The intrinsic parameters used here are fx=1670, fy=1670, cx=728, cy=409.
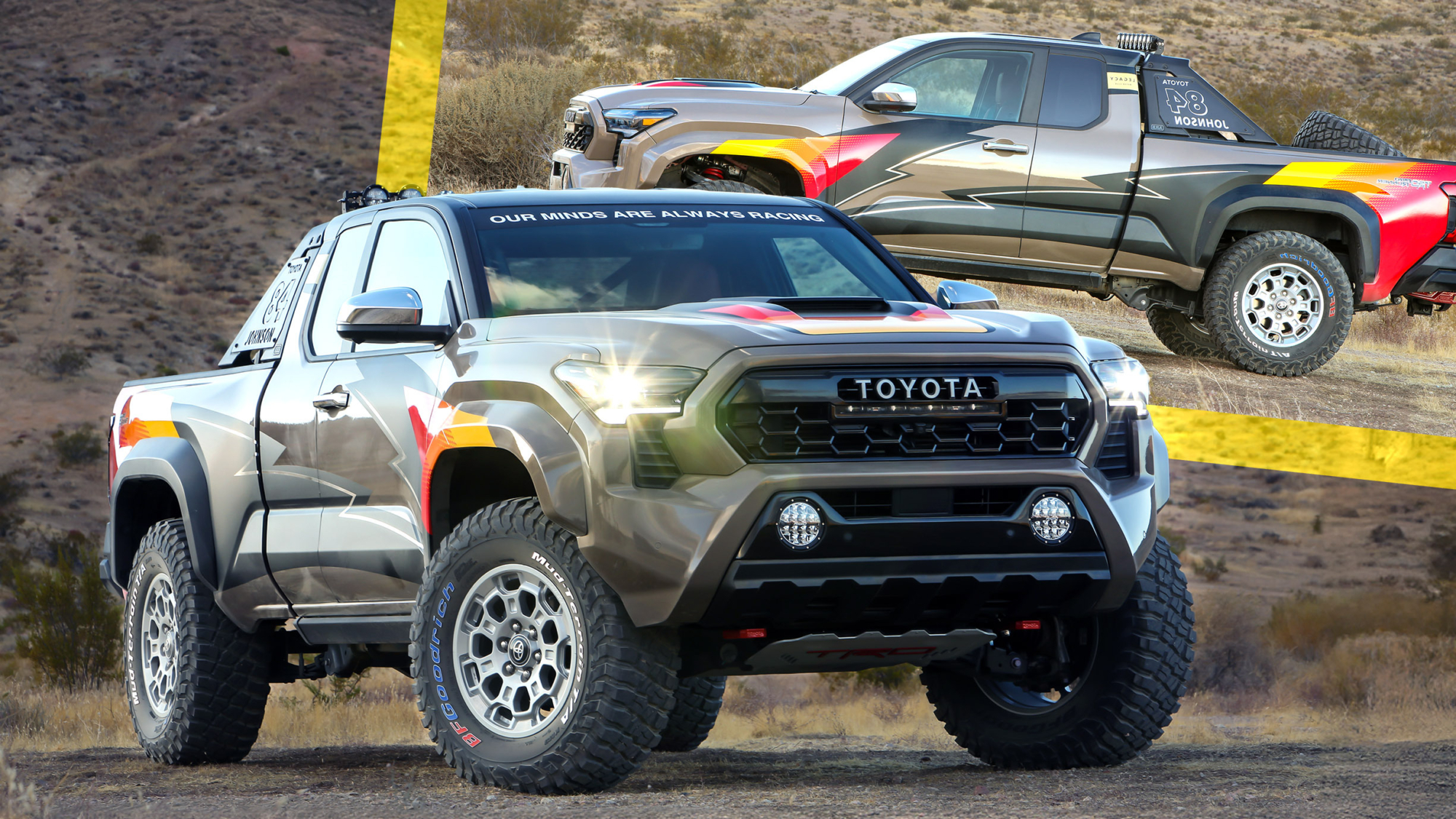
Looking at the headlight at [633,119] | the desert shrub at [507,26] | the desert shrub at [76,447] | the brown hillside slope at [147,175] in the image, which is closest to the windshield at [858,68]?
the headlight at [633,119]

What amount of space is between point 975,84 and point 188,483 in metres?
5.94

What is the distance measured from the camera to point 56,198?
148ft

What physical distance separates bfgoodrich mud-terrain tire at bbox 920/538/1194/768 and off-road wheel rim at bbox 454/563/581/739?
175 centimetres

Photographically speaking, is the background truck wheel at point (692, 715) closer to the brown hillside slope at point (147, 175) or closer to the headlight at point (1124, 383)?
the headlight at point (1124, 383)

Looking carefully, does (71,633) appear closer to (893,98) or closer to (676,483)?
(893,98)

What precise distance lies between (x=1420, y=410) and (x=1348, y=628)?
17.1 metres

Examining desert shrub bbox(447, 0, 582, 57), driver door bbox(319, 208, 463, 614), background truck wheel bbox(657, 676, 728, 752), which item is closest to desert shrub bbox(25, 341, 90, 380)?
desert shrub bbox(447, 0, 582, 57)

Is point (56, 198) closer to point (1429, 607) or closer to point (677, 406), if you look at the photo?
point (1429, 607)

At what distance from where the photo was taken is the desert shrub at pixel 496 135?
64.6 ft

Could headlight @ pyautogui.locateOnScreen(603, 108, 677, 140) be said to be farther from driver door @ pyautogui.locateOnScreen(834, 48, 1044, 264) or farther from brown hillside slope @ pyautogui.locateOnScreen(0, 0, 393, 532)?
brown hillside slope @ pyautogui.locateOnScreen(0, 0, 393, 532)

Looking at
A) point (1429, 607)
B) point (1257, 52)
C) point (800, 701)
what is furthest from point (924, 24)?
point (800, 701)

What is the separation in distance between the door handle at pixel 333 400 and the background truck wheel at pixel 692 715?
9.87ft

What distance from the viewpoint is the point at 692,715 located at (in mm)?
8891

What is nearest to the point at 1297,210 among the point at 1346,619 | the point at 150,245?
the point at 1346,619
